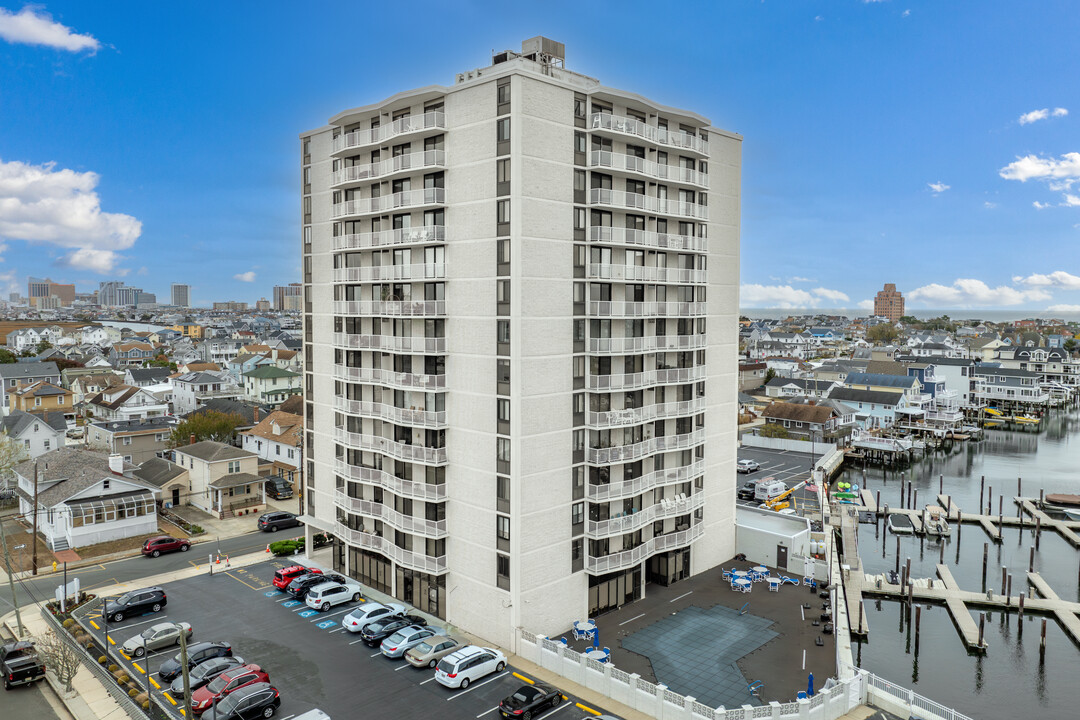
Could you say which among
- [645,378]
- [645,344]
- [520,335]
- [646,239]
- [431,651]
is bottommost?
A: [431,651]

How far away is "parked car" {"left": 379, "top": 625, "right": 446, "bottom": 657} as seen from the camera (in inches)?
1407

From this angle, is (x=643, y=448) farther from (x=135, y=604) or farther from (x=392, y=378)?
(x=135, y=604)

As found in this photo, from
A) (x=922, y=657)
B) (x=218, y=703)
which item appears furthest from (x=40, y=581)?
(x=922, y=657)

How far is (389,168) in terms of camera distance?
40.8 m

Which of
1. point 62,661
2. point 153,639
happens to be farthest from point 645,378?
point 62,661

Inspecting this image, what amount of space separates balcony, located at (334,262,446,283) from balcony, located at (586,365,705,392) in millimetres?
11040

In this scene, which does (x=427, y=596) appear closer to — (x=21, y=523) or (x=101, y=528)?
(x=101, y=528)

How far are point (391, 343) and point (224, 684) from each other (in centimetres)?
1993

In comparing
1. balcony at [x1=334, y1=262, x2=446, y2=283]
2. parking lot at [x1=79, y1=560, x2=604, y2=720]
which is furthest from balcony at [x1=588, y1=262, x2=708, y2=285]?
parking lot at [x1=79, y1=560, x2=604, y2=720]

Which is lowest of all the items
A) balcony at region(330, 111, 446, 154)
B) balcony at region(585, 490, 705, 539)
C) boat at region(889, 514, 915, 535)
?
boat at region(889, 514, 915, 535)

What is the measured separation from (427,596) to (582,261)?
2259cm

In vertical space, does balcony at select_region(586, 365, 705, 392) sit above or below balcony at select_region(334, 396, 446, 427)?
above

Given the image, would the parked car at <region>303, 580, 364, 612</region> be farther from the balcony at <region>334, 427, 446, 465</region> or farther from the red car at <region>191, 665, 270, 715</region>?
the red car at <region>191, 665, 270, 715</region>

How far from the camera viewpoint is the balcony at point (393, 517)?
39.4 m
